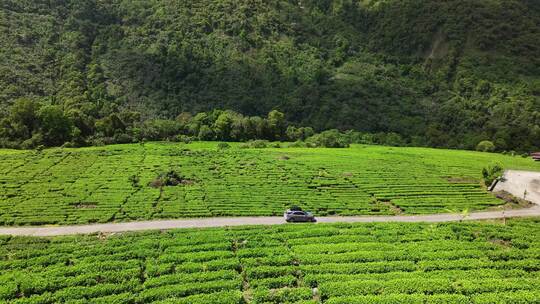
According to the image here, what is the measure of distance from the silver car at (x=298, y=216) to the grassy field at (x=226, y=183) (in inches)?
150

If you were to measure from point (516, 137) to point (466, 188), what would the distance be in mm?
66647

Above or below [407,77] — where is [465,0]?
above

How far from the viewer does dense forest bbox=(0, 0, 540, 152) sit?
134 metres

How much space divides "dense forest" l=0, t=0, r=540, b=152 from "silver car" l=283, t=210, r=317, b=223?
7166cm

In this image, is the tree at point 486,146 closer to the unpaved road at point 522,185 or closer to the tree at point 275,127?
the unpaved road at point 522,185

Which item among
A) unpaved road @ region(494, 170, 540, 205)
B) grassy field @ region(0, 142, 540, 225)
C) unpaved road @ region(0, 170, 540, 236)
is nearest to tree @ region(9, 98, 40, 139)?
grassy field @ region(0, 142, 540, 225)

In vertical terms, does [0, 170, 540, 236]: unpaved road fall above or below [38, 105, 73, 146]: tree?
below

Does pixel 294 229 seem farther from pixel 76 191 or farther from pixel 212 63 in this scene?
pixel 212 63

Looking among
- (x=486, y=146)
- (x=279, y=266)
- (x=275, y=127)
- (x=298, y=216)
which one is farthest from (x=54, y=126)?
(x=486, y=146)

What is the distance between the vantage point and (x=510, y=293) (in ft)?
124

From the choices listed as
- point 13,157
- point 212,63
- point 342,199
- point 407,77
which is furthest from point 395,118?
point 13,157

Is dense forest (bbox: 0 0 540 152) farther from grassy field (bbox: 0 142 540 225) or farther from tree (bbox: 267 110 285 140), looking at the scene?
grassy field (bbox: 0 142 540 225)

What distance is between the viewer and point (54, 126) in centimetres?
9950

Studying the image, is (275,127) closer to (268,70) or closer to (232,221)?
(268,70)
